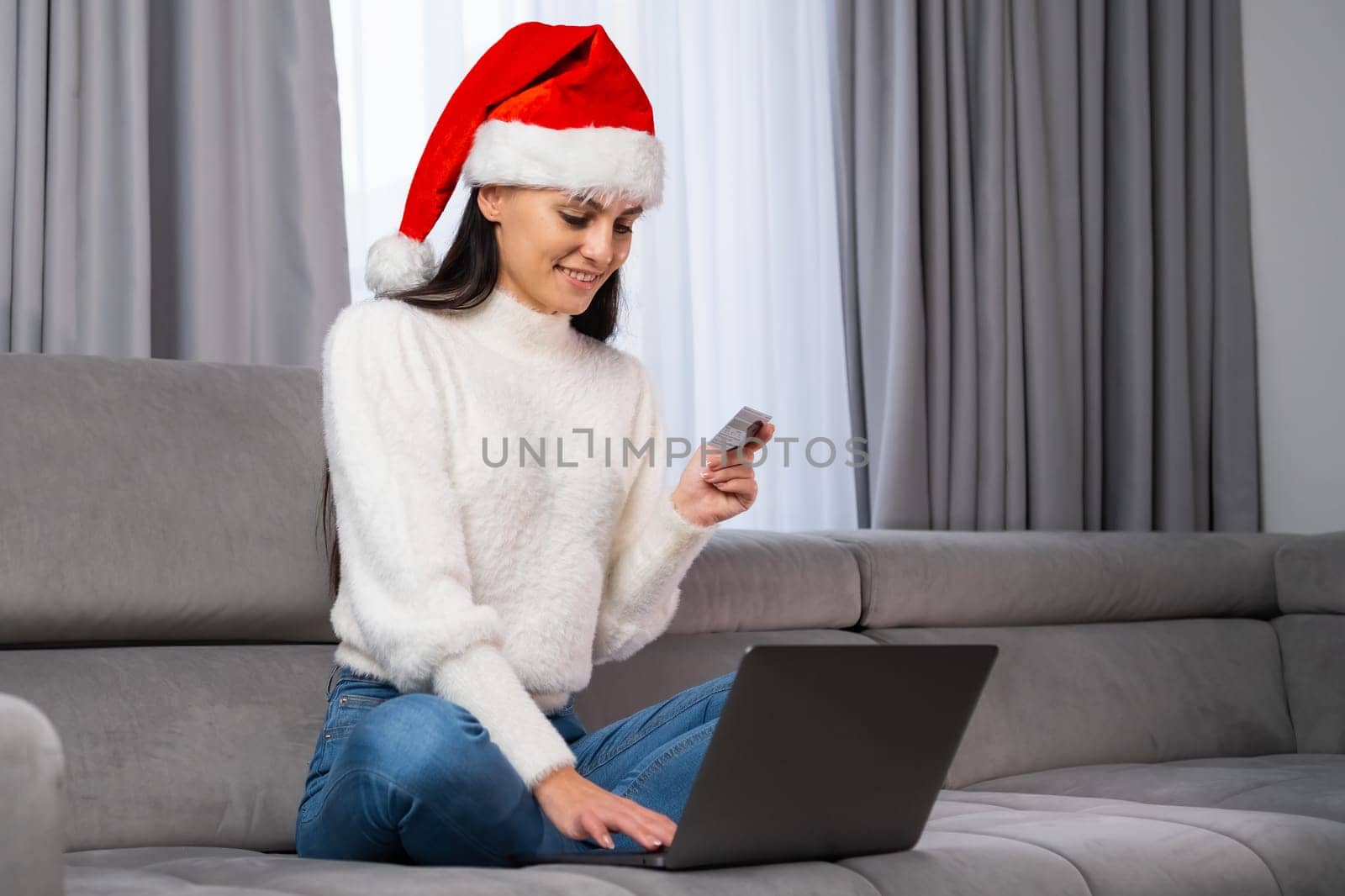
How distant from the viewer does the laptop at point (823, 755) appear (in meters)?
1.05

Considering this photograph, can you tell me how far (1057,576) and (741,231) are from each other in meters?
0.92

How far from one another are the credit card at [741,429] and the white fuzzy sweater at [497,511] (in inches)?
6.2

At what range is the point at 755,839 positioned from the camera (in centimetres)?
112

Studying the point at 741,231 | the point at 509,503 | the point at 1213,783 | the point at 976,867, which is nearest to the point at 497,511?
the point at 509,503

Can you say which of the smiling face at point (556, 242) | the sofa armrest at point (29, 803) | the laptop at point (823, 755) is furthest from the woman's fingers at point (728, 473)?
the sofa armrest at point (29, 803)

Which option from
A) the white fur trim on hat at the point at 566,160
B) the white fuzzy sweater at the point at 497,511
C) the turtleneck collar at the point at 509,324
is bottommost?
the white fuzzy sweater at the point at 497,511

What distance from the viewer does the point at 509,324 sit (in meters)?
1.56

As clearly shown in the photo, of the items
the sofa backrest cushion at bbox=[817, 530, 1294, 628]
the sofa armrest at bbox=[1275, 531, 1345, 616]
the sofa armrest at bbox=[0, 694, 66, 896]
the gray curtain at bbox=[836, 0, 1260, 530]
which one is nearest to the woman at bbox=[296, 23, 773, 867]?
the sofa armrest at bbox=[0, 694, 66, 896]

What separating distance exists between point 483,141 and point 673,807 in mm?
745

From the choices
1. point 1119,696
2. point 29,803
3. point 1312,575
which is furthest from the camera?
point 1312,575

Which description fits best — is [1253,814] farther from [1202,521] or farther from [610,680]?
[1202,521]

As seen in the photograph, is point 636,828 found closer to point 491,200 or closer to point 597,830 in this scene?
point 597,830

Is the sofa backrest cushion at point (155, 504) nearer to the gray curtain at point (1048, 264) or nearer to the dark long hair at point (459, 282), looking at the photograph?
the dark long hair at point (459, 282)

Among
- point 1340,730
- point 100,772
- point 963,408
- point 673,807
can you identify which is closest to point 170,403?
point 100,772
